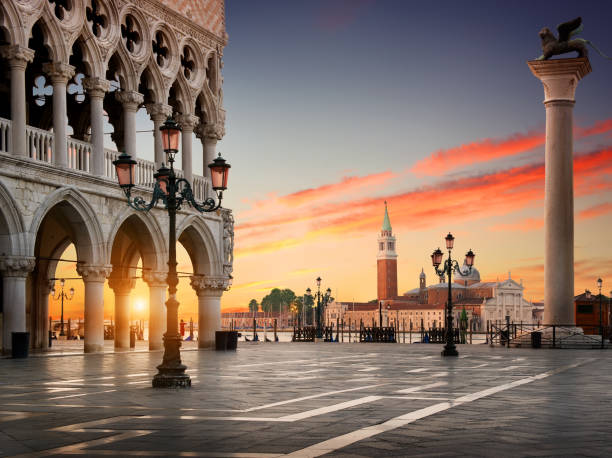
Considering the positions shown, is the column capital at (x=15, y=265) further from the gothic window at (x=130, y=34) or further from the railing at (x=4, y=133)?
the gothic window at (x=130, y=34)

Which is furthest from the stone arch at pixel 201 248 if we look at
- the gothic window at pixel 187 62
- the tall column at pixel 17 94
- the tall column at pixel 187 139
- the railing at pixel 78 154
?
the tall column at pixel 17 94

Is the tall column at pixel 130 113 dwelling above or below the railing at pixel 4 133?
above

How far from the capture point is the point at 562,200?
3116 centimetres

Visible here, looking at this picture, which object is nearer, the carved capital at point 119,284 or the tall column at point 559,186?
the tall column at point 559,186

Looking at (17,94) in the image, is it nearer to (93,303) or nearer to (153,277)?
(93,303)

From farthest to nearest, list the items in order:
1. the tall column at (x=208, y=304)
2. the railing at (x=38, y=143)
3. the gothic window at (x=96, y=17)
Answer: the tall column at (x=208, y=304), the gothic window at (x=96, y=17), the railing at (x=38, y=143)

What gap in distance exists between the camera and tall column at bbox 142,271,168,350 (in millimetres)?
29297

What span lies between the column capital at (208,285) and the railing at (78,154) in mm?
7760

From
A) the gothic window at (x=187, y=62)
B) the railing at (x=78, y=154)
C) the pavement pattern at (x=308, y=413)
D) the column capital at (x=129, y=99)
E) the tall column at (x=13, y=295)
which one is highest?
the gothic window at (x=187, y=62)

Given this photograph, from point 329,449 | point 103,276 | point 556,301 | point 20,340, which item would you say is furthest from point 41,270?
point 329,449

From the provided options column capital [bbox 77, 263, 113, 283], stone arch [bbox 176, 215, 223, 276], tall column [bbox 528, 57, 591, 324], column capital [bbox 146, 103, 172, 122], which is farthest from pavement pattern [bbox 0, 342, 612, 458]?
stone arch [bbox 176, 215, 223, 276]

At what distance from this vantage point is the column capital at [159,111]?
29.7 m

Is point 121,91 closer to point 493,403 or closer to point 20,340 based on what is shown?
point 20,340

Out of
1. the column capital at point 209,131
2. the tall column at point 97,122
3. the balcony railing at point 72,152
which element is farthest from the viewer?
the column capital at point 209,131
